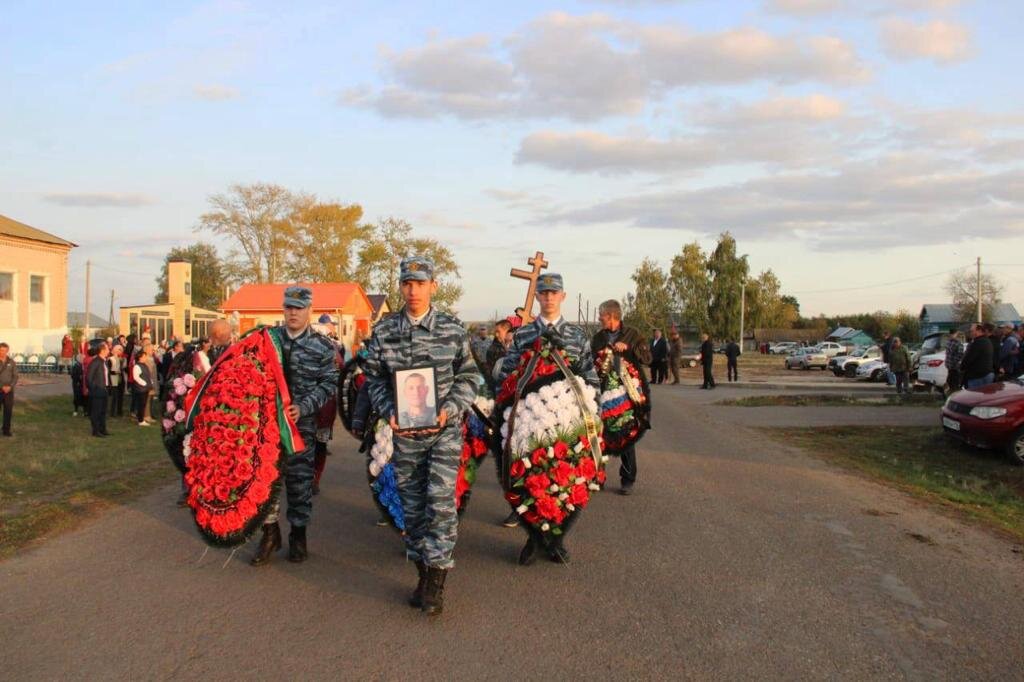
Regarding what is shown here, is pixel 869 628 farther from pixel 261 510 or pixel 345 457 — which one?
pixel 345 457

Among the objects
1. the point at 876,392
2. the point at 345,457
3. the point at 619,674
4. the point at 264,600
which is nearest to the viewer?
the point at 619,674

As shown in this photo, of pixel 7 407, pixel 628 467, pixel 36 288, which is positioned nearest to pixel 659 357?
pixel 7 407

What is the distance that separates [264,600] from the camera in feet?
17.1

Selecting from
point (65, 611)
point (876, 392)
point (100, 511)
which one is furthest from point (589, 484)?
point (876, 392)

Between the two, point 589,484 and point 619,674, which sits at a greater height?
point 589,484

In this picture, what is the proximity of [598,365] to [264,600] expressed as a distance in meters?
3.97

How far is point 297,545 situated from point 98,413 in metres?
10.7

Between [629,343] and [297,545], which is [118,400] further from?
[629,343]

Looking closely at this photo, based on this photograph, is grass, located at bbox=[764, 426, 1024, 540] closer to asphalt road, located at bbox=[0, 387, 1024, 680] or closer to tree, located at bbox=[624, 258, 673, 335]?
asphalt road, located at bbox=[0, 387, 1024, 680]

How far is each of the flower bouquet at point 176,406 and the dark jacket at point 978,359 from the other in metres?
14.0

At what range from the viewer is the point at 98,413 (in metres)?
14.9

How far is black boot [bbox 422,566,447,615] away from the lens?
4.90m

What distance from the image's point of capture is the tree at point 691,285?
82438mm

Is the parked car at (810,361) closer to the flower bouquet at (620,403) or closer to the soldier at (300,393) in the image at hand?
the flower bouquet at (620,403)
